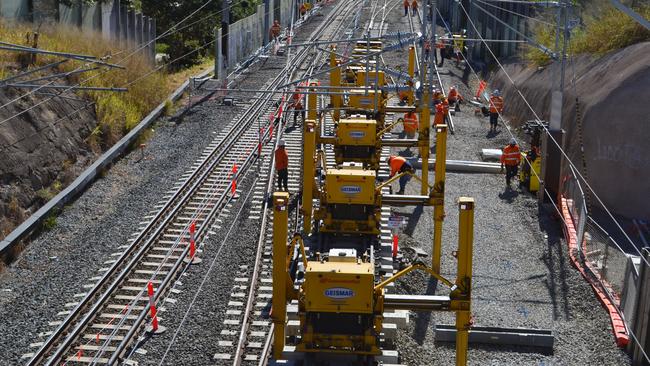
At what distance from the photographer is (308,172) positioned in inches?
706

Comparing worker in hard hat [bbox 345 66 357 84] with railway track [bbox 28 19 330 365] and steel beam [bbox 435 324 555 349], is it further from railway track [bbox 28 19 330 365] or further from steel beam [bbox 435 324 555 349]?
steel beam [bbox 435 324 555 349]

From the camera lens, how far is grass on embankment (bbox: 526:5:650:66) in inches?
1096

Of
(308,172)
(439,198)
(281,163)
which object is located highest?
(308,172)

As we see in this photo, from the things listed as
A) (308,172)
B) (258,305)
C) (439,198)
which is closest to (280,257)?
(258,305)

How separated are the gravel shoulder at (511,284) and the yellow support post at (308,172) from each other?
223 centimetres

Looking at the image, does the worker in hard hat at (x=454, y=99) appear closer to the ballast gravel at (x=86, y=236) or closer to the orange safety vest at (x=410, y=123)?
the orange safety vest at (x=410, y=123)

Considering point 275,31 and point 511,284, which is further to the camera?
point 275,31

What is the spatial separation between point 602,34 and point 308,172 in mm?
15314

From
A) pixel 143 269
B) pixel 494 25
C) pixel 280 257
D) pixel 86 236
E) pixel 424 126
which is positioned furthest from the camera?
pixel 494 25

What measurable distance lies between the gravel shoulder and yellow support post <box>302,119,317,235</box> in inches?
87.7

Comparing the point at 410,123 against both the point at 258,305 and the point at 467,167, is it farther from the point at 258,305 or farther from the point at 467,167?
the point at 258,305

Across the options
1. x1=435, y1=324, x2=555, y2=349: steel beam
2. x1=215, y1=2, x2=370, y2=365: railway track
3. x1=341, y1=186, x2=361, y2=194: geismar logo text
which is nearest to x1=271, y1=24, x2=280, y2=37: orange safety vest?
x1=215, y1=2, x2=370, y2=365: railway track

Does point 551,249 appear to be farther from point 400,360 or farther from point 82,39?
point 82,39

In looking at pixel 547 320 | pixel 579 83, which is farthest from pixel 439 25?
pixel 547 320
